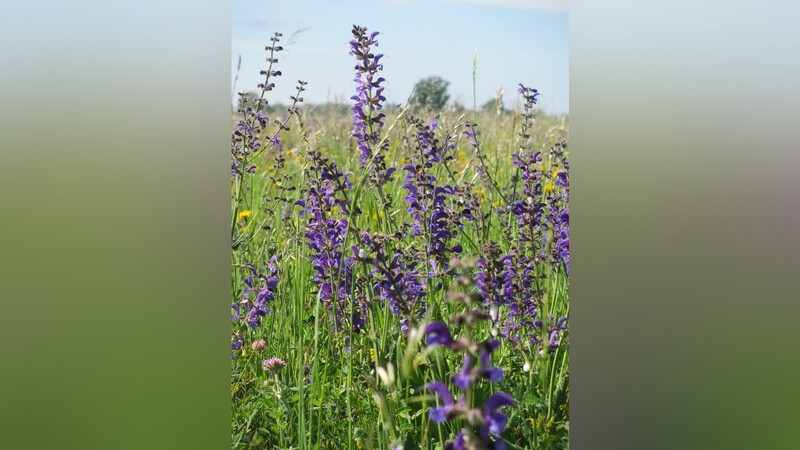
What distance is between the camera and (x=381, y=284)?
5.29 feet

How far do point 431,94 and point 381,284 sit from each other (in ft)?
1.53

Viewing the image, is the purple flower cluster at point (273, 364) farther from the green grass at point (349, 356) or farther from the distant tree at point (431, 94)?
the distant tree at point (431, 94)

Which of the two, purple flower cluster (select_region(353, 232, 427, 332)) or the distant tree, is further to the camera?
the distant tree

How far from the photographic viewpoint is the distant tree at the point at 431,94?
1.70 metres

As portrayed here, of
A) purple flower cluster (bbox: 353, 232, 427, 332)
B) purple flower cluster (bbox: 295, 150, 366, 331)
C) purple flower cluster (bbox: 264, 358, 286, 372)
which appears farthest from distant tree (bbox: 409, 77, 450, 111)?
purple flower cluster (bbox: 264, 358, 286, 372)

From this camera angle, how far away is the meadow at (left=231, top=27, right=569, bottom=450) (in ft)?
5.26

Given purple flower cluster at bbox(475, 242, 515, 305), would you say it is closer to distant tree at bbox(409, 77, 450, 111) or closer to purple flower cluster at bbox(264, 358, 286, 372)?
distant tree at bbox(409, 77, 450, 111)

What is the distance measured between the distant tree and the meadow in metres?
0.02

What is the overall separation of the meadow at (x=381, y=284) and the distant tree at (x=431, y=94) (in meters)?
0.02

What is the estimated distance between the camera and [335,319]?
1.69 meters

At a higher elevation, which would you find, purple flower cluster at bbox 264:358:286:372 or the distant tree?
the distant tree
